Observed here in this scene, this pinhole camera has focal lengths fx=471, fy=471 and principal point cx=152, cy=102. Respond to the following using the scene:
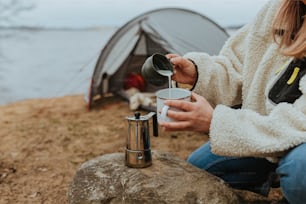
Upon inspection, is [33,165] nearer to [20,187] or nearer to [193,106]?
[20,187]

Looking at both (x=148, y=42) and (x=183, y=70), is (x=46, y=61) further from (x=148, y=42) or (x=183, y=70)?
(x=183, y=70)

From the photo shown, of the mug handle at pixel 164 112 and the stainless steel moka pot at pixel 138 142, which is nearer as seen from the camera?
the mug handle at pixel 164 112

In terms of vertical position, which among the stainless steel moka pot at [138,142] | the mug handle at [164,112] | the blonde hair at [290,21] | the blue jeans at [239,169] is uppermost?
the blonde hair at [290,21]

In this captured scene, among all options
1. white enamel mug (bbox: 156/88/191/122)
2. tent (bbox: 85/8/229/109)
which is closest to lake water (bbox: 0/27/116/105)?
tent (bbox: 85/8/229/109)

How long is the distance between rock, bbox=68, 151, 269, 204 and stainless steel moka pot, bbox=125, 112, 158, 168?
0.03 meters

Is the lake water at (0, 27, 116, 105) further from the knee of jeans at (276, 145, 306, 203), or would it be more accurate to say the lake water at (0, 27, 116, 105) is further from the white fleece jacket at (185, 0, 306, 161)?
the knee of jeans at (276, 145, 306, 203)

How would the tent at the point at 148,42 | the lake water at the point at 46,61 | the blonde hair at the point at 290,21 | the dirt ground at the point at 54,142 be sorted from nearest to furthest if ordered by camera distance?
the blonde hair at the point at 290,21, the dirt ground at the point at 54,142, the tent at the point at 148,42, the lake water at the point at 46,61

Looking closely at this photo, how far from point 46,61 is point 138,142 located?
155 inches

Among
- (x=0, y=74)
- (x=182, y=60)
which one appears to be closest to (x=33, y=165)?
(x=182, y=60)

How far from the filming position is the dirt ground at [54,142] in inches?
83.5

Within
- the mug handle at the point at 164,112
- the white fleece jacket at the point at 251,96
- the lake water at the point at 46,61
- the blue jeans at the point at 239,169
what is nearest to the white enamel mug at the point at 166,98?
the mug handle at the point at 164,112

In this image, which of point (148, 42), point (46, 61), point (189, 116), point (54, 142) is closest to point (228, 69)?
point (189, 116)

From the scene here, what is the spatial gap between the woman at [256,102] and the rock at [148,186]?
171 mm

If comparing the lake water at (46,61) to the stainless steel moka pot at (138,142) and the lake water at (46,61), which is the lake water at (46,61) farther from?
the stainless steel moka pot at (138,142)
